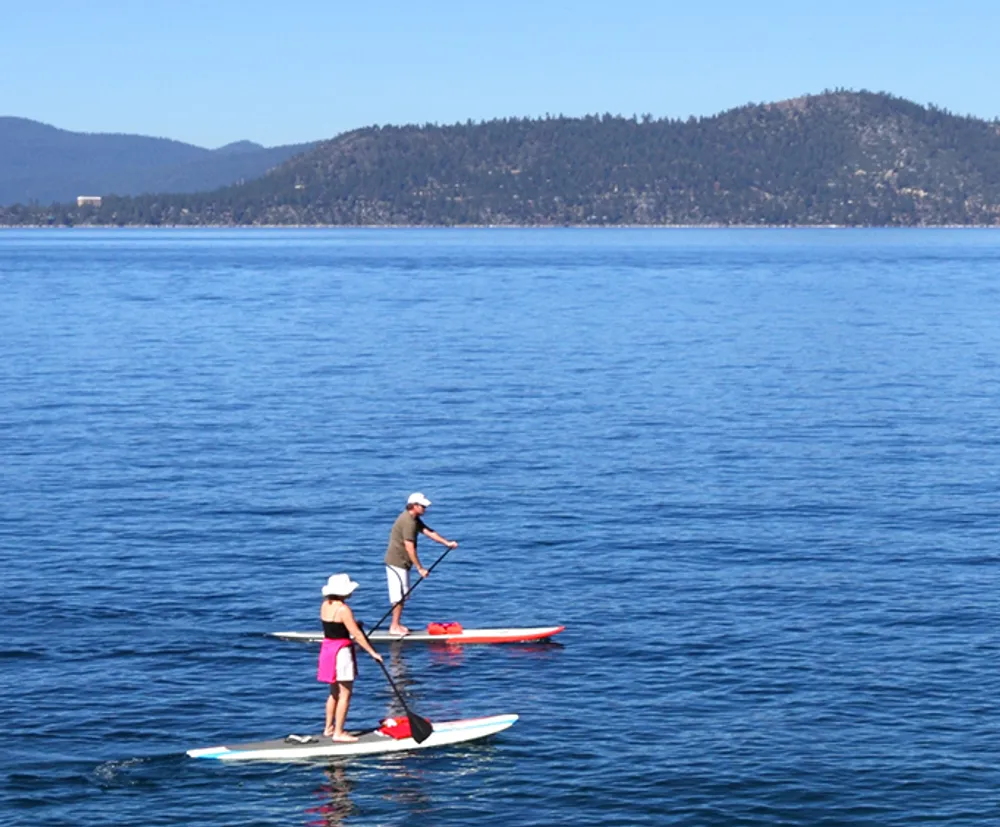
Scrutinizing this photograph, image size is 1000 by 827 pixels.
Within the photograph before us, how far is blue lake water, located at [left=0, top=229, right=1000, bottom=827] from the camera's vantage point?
75.4 ft

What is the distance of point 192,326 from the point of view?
119812 mm

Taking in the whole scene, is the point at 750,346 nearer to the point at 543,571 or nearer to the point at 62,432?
the point at 62,432

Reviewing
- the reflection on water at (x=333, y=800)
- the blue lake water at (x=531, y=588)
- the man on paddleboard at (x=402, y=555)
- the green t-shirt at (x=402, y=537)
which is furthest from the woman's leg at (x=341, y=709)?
the green t-shirt at (x=402, y=537)

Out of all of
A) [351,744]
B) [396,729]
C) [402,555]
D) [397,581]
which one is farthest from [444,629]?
[351,744]

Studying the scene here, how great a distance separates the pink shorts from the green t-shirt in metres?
6.49

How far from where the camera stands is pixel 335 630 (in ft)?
77.1

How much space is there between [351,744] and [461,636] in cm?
645

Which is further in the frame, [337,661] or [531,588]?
[531,588]

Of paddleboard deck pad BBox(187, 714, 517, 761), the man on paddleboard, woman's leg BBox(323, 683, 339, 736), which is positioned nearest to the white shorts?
the man on paddleboard

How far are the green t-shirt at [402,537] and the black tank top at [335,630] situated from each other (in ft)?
21.2

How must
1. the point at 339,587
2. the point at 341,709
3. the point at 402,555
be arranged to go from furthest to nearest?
the point at 402,555
the point at 341,709
the point at 339,587

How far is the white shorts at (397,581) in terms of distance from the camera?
30.4 meters

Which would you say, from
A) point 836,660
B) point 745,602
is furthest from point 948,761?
point 745,602

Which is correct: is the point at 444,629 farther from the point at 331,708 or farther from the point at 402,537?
the point at 331,708
